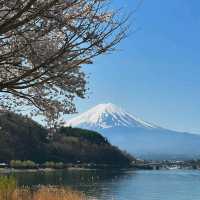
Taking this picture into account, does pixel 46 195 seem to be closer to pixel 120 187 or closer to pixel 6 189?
pixel 6 189

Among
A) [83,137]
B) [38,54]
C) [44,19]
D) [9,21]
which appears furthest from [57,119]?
[83,137]

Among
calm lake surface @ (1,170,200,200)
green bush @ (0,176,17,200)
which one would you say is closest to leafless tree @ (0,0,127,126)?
green bush @ (0,176,17,200)

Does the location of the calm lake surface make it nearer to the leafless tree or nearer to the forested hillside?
the leafless tree

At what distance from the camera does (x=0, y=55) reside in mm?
12328

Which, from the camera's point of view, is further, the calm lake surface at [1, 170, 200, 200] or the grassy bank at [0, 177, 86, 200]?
the calm lake surface at [1, 170, 200, 200]

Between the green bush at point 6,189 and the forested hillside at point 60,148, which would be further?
the forested hillside at point 60,148

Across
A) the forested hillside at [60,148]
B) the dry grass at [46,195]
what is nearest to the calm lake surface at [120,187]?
the dry grass at [46,195]

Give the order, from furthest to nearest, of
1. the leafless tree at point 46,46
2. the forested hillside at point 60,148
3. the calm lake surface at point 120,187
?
the forested hillside at point 60,148
the calm lake surface at point 120,187
the leafless tree at point 46,46

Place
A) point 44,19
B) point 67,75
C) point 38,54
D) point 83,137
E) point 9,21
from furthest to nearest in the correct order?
1. point 83,137
2. point 67,75
3. point 38,54
4. point 44,19
5. point 9,21

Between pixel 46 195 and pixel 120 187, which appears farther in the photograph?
pixel 120 187

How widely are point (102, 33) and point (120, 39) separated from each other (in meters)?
0.66

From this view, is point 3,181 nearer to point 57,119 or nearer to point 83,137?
point 57,119

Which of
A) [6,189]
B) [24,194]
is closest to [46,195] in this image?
[24,194]

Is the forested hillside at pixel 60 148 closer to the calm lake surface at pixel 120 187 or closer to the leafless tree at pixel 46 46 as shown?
the calm lake surface at pixel 120 187
